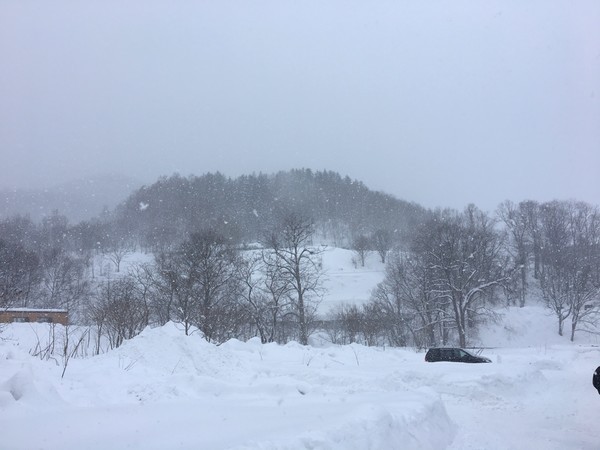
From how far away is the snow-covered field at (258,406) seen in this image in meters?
6.26

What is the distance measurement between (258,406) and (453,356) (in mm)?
17583

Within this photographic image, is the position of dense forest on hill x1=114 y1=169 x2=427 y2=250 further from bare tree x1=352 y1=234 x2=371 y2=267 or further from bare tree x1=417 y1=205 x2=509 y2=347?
bare tree x1=417 y1=205 x2=509 y2=347

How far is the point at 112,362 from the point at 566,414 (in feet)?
34.0

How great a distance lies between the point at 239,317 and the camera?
3559 cm

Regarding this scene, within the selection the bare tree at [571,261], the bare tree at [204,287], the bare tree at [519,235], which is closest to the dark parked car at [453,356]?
the bare tree at [204,287]

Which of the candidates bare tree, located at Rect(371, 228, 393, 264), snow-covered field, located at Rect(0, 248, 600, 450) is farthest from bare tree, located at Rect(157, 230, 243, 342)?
bare tree, located at Rect(371, 228, 393, 264)

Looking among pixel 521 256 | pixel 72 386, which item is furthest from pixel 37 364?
pixel 521 256

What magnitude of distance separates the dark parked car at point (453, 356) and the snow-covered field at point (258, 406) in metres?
6.84

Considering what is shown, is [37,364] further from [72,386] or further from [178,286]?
[178,286]

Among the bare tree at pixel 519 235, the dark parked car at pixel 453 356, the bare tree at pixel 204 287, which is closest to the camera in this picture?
the dark parked car at pixel 453 356

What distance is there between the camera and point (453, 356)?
23.7 meters

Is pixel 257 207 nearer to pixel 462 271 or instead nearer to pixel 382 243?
pixel 382 243

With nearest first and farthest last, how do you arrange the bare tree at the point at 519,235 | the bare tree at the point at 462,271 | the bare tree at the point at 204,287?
the bare tree at the point at 204,287 → the bare tree at the point at 462,271 → the bare tree at the point at 519,235

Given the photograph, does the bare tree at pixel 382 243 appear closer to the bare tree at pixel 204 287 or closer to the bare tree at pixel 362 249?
the bare tree at pixel 362 249
